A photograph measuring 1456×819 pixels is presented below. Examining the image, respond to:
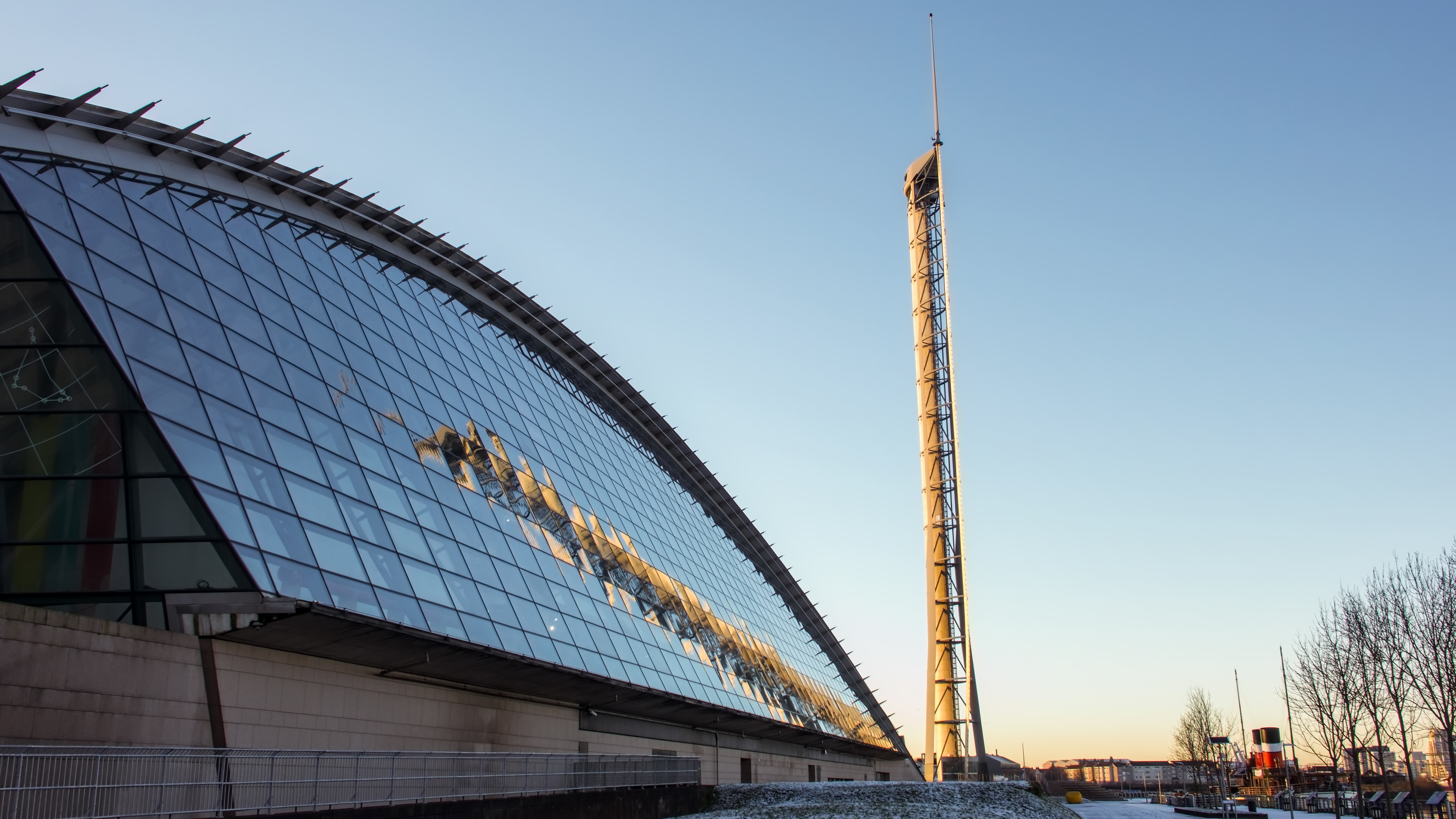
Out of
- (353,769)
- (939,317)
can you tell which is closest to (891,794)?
(353,769)

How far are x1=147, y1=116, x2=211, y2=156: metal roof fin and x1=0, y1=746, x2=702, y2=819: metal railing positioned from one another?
1435 centimetres

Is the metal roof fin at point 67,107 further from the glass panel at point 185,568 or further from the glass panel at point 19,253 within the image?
the glass panel at point 185,568

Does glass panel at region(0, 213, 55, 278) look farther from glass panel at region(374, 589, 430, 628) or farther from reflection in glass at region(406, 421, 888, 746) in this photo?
reflection in glass at region(406, 421, 888, 746)

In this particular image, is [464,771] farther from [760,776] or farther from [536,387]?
[760,776]

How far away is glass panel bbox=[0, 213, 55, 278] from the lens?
53.7 feet

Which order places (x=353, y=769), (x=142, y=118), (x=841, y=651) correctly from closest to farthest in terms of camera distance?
(x=353, y=769) < (x=142, y=118) < (x=841, y=651)

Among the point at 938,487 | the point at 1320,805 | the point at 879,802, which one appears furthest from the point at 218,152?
the point at 1320,805

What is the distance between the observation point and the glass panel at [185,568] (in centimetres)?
1516

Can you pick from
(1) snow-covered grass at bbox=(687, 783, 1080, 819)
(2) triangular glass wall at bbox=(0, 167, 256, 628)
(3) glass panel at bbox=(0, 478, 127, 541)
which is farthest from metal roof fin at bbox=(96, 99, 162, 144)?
(1) snow-covered grass at bbox=(687, 783, 1080, 819)

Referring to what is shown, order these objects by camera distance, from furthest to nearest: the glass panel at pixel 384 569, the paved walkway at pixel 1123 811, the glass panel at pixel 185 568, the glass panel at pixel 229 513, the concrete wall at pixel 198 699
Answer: the paved walkway at pixel 1123 811, the glass panel at pixel 384 569, the glass panel at pixel 229 513, the glass panel at pixel 185 568, the concrete wall at pixel 198 699

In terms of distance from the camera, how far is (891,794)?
30.5 m

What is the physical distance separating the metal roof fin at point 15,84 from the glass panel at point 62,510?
290 inches

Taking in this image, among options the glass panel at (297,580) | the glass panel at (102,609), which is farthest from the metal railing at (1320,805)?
the glass panel at (102,609)

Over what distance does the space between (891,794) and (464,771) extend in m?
15.8
